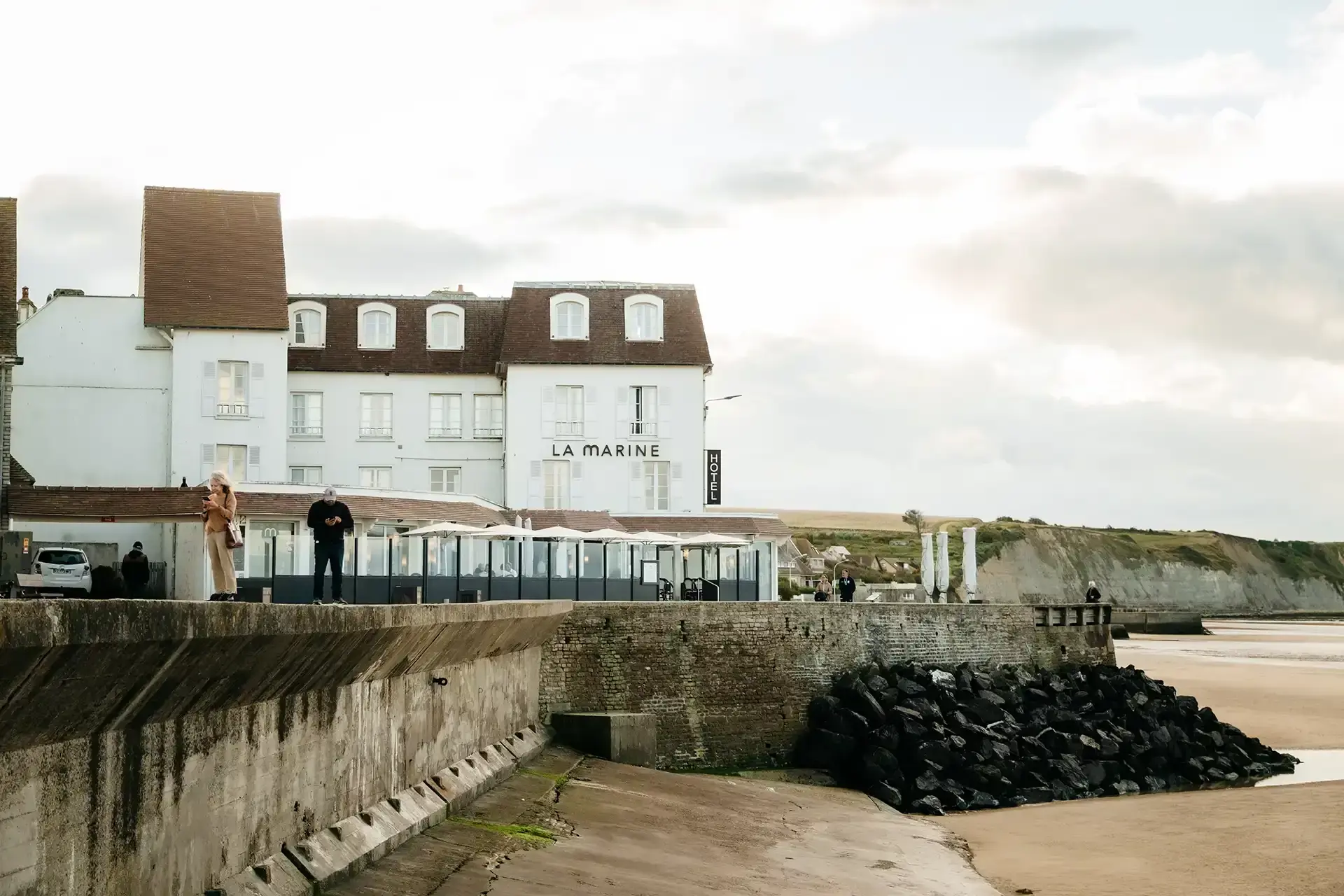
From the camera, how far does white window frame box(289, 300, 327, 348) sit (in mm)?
53719

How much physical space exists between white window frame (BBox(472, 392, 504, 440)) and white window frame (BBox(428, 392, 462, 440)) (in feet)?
1.64

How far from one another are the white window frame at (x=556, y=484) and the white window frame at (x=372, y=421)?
19.3 feet

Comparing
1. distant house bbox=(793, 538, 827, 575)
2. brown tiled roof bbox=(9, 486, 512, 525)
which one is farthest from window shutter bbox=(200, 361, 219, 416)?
distant house bbox=(793, 538, 827, 575)

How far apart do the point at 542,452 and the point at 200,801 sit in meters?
43.7

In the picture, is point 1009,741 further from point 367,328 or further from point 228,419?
point 367,328

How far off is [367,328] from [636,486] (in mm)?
11394

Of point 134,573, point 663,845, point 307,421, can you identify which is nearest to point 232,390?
point 307,421

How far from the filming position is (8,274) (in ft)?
132

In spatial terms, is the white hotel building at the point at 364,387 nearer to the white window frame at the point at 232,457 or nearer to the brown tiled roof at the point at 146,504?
the white window frame at the point at 232,457

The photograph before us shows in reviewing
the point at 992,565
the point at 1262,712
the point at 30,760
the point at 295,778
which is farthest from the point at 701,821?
the point at 992,565

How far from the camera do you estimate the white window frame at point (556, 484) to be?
52.7 meters

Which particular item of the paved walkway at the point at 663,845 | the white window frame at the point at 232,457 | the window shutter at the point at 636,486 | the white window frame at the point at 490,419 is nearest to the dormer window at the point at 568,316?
Result: the white window frame at the point at 490,419

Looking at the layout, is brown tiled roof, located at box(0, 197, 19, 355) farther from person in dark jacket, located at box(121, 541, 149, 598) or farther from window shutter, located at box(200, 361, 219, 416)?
person in dark jacket, located at box(121, 541, 149, 598)

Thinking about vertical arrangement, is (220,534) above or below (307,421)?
below
